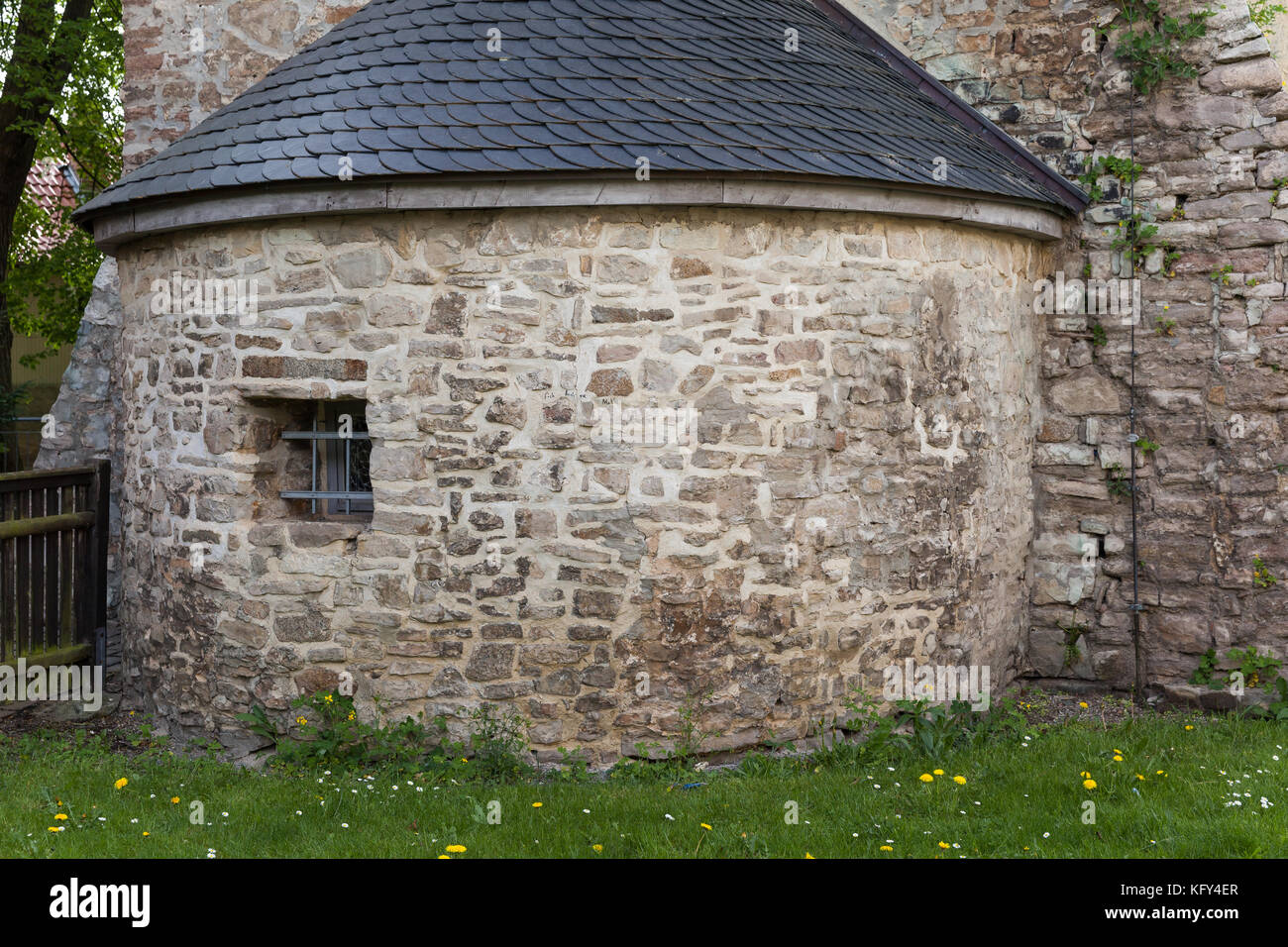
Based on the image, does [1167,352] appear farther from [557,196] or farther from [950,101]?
[557,196]

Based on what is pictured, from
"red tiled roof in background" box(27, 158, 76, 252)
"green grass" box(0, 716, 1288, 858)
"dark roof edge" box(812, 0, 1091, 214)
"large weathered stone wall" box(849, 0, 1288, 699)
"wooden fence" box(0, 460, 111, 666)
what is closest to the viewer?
"green grass" box(0, 716, 1288, 858)

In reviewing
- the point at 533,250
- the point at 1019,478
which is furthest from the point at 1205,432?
the point at 533,250

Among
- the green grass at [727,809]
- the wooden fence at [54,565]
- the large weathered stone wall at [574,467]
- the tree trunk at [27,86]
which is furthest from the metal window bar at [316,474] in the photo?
the tree trunk at [27,86]

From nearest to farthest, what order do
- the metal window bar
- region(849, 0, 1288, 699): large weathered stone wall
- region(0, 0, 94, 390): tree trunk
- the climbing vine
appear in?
1. the metal window bar
2. region(849, 0, 1288, 699): large weathered stone wall
3. the climbing vine
4. region(0, 0, 94, 390): tree trunk

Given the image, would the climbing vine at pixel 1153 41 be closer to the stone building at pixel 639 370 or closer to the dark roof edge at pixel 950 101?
the stone building at pixel 639 370

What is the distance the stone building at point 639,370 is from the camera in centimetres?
575

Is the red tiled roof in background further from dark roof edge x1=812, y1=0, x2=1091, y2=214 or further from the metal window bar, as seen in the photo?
dark roof edge x1=812, y1=0, x2=1091, y2=214

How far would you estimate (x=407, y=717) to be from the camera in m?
5.90

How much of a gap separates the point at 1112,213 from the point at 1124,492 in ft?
5.90

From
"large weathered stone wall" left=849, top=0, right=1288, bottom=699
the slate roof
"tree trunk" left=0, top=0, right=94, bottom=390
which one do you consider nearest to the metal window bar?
A: the slate roof

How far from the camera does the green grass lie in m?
4.54

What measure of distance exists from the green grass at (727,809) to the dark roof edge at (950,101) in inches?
136

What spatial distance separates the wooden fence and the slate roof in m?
1.93

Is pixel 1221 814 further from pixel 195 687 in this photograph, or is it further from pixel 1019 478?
pixel 195 687
